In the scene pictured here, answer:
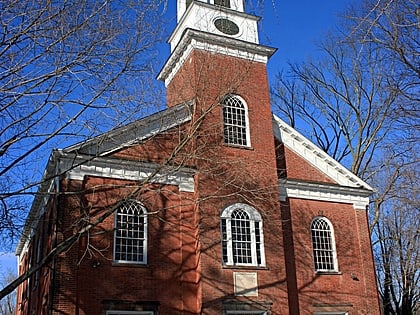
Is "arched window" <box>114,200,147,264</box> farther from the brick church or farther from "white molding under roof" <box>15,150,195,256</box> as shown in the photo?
"white molding under roof" <box>15,150,195,256</box>

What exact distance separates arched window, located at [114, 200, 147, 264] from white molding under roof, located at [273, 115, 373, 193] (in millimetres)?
6899

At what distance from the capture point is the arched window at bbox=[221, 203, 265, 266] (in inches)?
678

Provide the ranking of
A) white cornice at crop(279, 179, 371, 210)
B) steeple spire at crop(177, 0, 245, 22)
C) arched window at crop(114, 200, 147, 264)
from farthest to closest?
1. steeple spire at crop(177, 0, 245, 22)
2. white cornice at crop(279, 179, 371, 210)
3. arched window at crop(114, 200, 147, 264)

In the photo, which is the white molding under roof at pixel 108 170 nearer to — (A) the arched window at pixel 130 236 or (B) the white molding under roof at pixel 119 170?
(B) the white molding under roof at pixel 119 170

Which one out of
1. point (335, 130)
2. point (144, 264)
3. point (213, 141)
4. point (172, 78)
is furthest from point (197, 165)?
point (335, 130)

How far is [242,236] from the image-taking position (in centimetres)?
1777

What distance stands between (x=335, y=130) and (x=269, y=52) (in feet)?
42.6

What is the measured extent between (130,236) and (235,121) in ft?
19.5

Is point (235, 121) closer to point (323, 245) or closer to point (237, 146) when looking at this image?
point (237, 146)

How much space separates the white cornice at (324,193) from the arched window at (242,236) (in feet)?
6.20

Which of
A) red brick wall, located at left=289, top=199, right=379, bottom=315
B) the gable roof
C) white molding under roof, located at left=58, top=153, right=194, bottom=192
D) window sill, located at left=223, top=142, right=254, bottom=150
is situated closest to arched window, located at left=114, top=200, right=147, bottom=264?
white molding under roof, located at left=58, top=153, right=194, bottom=192

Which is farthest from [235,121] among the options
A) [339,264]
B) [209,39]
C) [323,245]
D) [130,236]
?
[339,264]

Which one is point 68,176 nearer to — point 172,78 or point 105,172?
point 105,172

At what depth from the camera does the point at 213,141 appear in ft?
59.6
